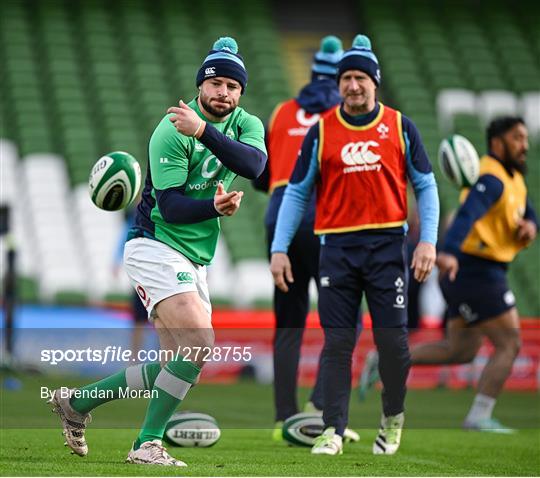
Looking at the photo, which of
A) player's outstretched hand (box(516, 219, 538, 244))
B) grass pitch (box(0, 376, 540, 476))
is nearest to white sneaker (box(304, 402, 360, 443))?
grass pitch (box(0, 376, 540, 476))

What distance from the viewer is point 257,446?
6.86 metres

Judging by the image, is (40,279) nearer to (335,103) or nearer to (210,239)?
(335,103)

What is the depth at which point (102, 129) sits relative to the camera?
1891cm

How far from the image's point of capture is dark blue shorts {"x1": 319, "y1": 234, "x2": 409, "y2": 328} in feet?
20.7

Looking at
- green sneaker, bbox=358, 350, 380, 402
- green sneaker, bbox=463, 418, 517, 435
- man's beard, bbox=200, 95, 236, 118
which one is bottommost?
green sneaker, bbox=463, 418, 517, 435

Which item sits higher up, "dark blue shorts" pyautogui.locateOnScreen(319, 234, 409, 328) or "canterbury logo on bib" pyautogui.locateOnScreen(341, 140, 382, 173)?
"canterbury logo on bib" pyautogui.locateOnScreen(341, 140, 382, 173)

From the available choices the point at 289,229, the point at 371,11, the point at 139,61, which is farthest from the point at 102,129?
the point at 289,229

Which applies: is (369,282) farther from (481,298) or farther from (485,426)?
(485,426)

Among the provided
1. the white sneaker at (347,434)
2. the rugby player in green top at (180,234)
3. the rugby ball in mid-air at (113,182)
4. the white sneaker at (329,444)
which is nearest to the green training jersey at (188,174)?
the rugby player in green top at (180,234)

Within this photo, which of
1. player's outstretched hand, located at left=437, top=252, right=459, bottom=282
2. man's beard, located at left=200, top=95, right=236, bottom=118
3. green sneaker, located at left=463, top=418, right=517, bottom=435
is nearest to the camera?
man's beard, located at left=200, top=95, right=236, bottom=118

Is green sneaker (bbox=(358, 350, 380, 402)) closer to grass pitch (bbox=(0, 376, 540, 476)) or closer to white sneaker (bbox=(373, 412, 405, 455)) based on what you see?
grass pitch (bbox=(0, 376, 540, 476))

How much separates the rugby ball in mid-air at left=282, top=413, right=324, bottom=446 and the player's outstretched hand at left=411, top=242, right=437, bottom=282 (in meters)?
1.01

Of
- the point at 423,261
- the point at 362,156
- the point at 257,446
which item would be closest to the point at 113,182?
the point at 362,156

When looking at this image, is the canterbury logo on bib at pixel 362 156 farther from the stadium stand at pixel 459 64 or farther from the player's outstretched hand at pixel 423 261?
the stadium stand at pixel 459 64
